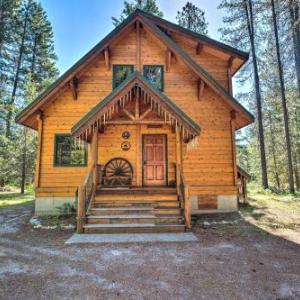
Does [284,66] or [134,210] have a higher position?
[284,66]

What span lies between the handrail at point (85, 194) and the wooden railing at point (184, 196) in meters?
2.65

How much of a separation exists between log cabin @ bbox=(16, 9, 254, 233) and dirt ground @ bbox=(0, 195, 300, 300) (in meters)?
3.09

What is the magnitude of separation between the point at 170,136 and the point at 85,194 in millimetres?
4302

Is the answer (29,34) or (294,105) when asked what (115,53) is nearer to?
(294,105)


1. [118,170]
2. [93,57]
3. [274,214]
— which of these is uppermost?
[93,57]

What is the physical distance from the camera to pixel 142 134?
9.71 m

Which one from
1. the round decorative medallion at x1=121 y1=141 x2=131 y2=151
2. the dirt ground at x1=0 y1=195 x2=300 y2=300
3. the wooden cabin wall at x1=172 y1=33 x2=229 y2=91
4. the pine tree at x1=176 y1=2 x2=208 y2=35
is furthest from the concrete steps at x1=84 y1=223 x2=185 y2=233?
the pine tree at x1=176 y1=2 x2=208 y2=35

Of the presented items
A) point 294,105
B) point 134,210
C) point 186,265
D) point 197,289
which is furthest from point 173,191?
point 294,105

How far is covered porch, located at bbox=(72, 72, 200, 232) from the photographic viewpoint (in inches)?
289

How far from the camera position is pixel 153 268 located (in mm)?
4027

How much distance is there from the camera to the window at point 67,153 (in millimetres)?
9445

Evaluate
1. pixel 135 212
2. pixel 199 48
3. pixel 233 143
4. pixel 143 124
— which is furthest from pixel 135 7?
pixel 135 212

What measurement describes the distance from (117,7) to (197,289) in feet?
66.8

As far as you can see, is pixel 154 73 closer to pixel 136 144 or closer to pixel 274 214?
pixel 136 144
